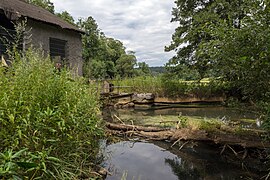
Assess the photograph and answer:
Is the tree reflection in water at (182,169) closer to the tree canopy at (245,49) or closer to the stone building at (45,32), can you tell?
the tree canopy at (245,49)

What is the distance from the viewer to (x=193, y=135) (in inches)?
213

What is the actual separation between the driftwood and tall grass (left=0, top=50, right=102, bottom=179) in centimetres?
270

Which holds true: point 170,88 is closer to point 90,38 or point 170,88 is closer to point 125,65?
point 90,38

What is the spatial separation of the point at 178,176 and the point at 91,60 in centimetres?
2462

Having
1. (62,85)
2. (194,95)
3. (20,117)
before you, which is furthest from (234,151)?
(194,95)

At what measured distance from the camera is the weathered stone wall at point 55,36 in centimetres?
1060

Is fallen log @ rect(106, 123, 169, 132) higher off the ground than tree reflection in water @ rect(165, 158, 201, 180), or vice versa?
fallen log @ rect(106, 123, 169, 132)

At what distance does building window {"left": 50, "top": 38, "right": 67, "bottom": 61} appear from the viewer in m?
11.8

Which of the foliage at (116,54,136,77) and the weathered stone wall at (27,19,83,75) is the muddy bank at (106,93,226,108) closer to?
the weathered stone wall at (27,19,83,75)

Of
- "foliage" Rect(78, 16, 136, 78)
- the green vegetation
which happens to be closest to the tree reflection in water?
the green vegetation

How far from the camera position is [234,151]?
16.2 feet

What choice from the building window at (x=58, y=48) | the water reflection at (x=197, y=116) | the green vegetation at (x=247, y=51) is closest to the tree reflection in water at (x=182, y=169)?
the green vegetation at (x=247, y=51)

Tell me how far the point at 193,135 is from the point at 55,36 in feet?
28.9

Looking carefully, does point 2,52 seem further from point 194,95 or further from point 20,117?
point 194,95
